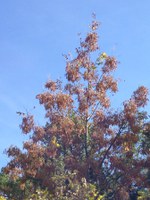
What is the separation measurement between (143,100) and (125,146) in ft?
7.22

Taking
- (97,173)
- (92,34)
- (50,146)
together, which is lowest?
(97,173)

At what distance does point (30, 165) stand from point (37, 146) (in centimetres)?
87

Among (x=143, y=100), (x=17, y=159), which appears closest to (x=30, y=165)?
(x=17, y=159)

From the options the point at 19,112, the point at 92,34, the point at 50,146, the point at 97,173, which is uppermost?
the point at 92,34

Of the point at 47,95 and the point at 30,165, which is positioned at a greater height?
the point at 47,95

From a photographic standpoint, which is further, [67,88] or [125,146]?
[67,88]

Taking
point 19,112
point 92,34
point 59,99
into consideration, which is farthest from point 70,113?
point 92,34

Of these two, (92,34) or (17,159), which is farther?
(92,34)

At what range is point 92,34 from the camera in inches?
799

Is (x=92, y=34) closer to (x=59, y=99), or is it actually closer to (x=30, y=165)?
(x=59, y=99)

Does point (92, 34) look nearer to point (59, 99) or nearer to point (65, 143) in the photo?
point (59, 99)

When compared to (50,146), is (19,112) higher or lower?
higher

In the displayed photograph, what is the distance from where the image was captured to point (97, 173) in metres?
18.5

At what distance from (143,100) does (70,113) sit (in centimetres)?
345
